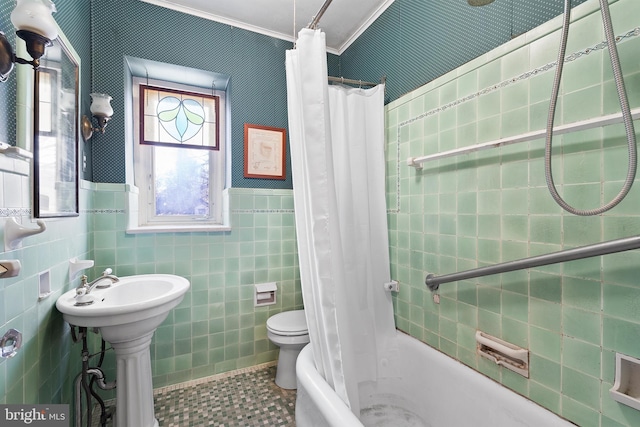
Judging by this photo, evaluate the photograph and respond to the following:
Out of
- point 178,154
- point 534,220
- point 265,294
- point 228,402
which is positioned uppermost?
point 178,154

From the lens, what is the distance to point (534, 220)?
106 cm

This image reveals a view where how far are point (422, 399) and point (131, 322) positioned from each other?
1.43 meters

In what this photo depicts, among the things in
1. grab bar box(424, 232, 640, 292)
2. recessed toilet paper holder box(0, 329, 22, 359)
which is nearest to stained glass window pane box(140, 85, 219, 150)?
recessed toilet paper holder box(0, 329, 22, 359)

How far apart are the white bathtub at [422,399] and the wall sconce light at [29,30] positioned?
144 cm

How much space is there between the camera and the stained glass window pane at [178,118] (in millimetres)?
2012

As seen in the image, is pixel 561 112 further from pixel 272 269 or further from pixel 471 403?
pixel 272 269

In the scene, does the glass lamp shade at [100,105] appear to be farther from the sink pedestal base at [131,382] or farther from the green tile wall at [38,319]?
the sink pedestal base at [131,382]

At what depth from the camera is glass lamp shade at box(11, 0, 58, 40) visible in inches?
31.4

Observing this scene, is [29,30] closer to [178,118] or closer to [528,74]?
[178,118]

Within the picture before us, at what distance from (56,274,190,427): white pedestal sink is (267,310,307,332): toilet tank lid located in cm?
67

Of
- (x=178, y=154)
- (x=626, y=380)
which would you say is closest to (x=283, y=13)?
(x=178, y=154)

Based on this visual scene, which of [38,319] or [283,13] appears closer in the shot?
[38,319]

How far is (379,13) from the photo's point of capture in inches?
75.4

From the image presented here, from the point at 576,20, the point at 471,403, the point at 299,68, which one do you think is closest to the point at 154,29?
the point at 299,68
